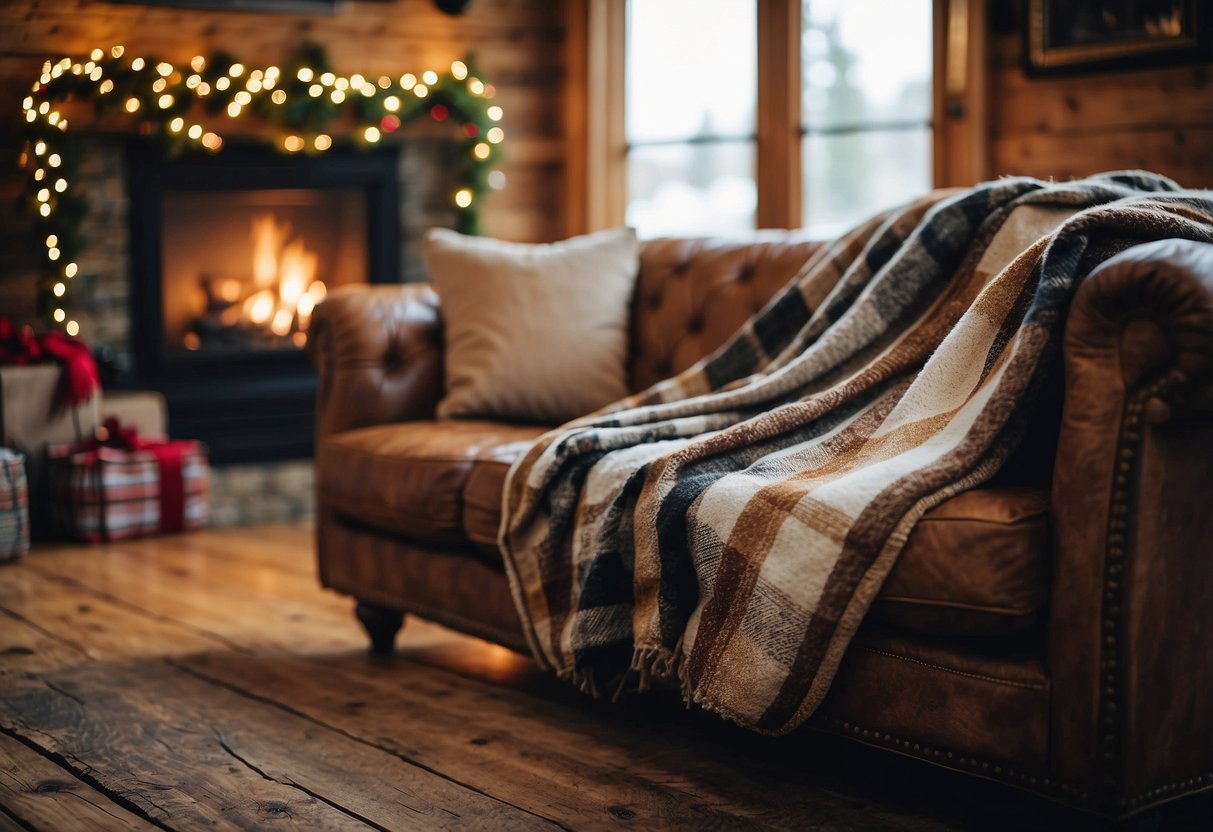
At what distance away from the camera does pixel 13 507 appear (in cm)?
383

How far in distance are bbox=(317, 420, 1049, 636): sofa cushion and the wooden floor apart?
0.97 ft

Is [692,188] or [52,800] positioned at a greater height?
[692,188]

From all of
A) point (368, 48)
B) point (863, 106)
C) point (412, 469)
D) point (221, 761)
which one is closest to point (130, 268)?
point (368, 48)

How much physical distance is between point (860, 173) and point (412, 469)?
2.32 metres

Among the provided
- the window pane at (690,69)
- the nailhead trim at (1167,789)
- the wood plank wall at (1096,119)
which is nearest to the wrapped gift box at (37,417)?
the window pane at (690,69)

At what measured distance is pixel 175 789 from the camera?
6.79 ft

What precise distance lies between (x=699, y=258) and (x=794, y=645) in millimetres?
1317

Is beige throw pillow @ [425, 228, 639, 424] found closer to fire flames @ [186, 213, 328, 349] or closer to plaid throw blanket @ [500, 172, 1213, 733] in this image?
plaid throw blanket @ [500, 172, 1213, 733]

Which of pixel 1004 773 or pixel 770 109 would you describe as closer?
pixel 1004 773

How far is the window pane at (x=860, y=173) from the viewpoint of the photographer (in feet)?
14.0

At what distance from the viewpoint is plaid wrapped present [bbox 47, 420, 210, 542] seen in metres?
4.10

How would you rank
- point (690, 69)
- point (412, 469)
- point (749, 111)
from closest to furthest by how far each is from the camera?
point (412, 469)
point (749, 111)
point (690, 69)

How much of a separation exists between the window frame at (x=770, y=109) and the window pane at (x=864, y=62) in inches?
2.3

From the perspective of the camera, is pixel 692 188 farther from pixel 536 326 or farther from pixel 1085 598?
pixel 1085 598
